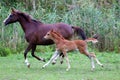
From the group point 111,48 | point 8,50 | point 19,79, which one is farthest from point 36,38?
point 111,48

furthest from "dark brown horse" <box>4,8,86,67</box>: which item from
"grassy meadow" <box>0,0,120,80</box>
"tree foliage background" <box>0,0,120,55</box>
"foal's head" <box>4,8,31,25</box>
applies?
"tree foliage background" <box>0,0,120,55</box>

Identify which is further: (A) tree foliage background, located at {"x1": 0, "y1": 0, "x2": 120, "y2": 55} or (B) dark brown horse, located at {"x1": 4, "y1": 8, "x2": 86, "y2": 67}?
(A) tree foliage background, located at {"x1": 0, "y1": 0, "x2": 120, "y2": 55}

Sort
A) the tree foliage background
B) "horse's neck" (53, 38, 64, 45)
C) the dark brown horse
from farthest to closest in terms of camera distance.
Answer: the tree foliage background → the dark brown horse → "horse's neck" (53, 38, 64, 45)

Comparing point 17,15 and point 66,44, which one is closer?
point 66,44

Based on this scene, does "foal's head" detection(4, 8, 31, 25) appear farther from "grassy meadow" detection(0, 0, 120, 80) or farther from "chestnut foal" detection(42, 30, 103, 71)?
"grassy meadow" detection(0, 0, 120, 80)

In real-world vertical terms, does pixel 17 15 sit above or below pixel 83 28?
above

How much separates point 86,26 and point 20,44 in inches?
140

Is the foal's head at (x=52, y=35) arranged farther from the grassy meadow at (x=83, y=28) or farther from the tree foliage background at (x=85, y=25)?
the tree foliage background at (x=85, y=25)

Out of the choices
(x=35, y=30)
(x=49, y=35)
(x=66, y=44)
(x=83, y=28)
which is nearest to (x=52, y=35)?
(x=49, y=35)

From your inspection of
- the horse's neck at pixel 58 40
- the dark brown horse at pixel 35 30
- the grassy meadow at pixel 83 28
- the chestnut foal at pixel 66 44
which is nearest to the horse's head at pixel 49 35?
the chestnut foal at pixel 66 44

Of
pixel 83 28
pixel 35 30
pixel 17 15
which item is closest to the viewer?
pixel 35 30

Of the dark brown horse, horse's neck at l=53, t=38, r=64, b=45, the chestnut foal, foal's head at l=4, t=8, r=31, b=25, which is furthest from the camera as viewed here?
foal's head at l=4, t=8, r=31, b=25

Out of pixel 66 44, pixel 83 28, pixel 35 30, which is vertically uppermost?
pixel 35 30

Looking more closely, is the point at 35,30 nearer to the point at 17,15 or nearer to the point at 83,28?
the point at 17,15
